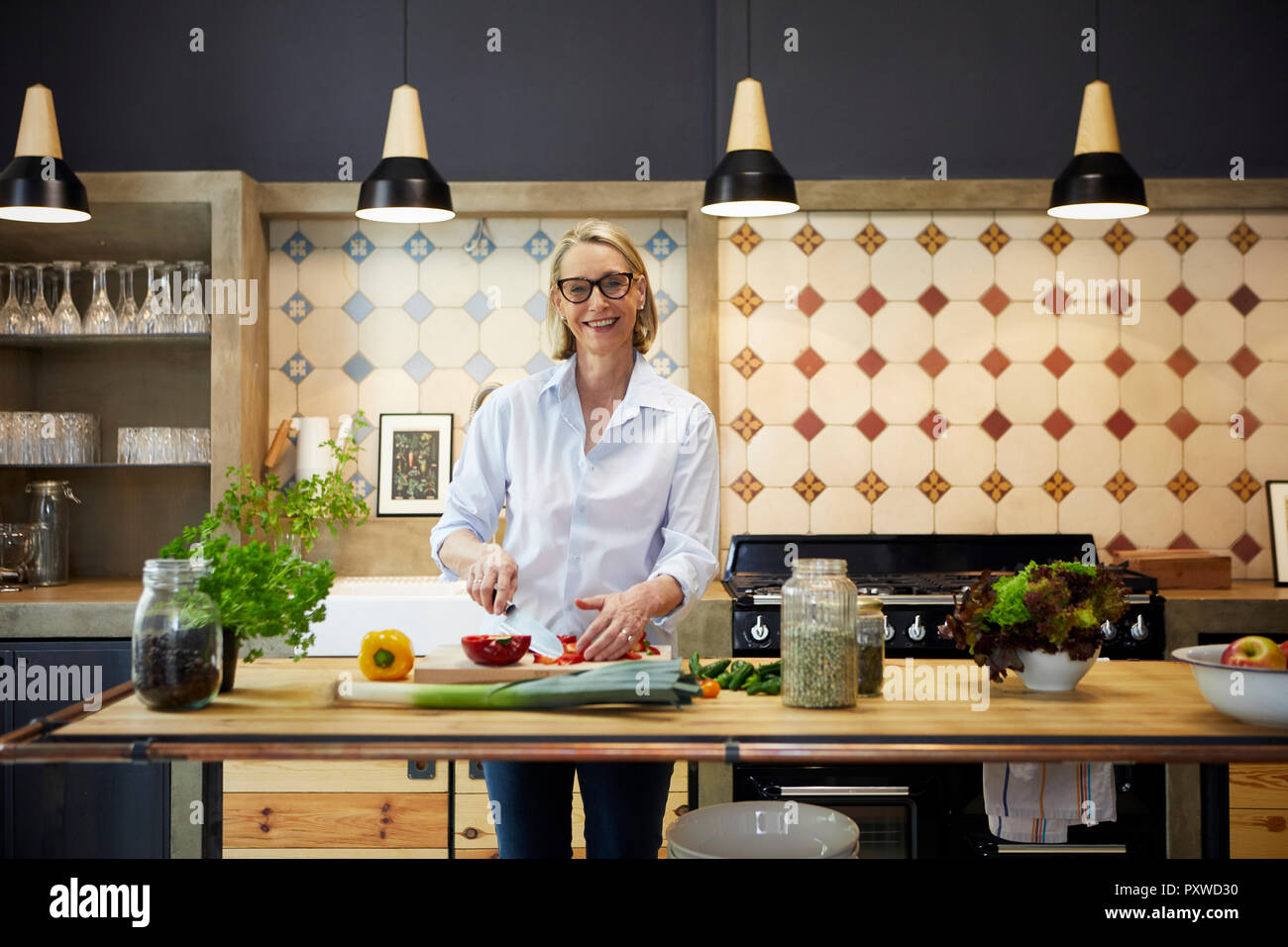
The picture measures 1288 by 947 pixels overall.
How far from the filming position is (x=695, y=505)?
2.12 meters

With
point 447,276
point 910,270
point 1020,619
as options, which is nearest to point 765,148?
point 910,270

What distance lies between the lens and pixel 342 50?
4145 mm

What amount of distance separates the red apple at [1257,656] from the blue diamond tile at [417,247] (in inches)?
126

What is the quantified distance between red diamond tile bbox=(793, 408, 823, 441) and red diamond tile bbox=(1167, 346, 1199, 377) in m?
1.31

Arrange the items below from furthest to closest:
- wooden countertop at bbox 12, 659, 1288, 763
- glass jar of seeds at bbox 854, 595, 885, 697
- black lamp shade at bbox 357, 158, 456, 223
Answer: black lamp shade at bbox 357, 158, 456, 223 → glass jar of seeds at bbox 854, 595, 885, 697 → wooden countertop at bbox 12, 659, 1288, 763

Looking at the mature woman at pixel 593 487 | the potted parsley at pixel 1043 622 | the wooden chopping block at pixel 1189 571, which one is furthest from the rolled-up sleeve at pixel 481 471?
the wooden chopping block at pixel 1189 571

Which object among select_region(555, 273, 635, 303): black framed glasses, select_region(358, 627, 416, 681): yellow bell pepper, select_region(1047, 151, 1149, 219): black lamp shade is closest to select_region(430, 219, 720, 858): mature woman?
select_region(555, 273, 635, 303): black framed glasses

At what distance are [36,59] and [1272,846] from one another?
5061 mm

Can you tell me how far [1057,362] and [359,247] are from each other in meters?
2.66

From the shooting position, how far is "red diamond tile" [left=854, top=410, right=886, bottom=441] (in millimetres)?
4008

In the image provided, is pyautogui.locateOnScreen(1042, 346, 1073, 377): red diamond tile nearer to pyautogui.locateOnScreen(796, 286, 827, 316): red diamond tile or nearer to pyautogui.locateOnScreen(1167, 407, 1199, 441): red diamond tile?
pyautogui.locateOnScreen(1167, 407, 1199, 441): red diamond tile

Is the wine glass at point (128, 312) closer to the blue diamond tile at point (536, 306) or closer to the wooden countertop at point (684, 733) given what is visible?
the blue diamond tile at point (536, 306)
